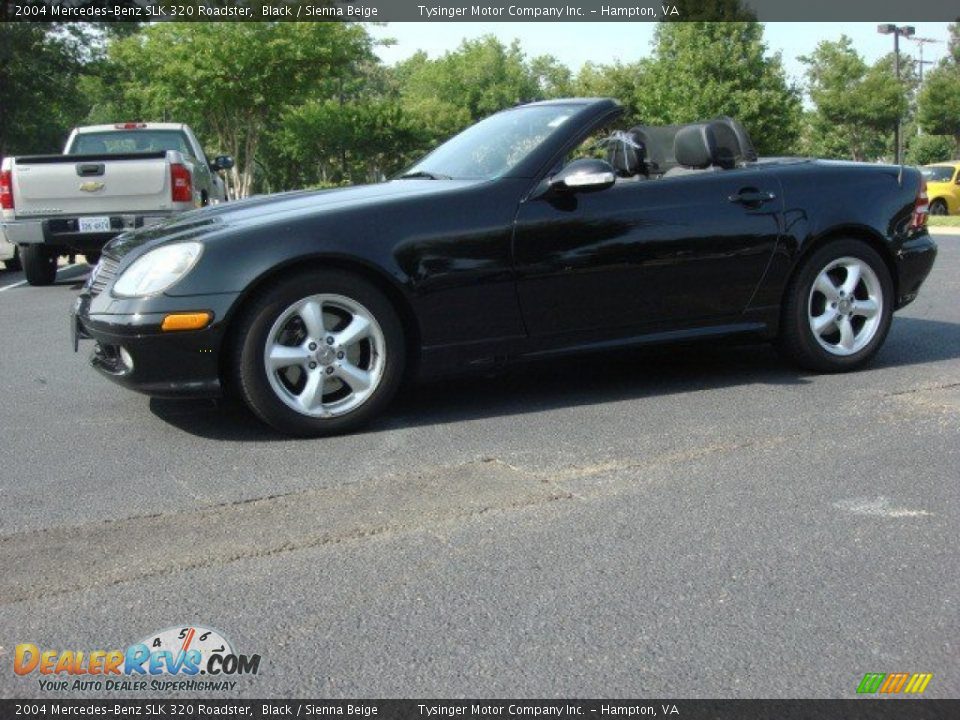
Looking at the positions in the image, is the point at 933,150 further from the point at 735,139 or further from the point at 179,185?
the point at 735,139

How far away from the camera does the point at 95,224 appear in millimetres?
11820

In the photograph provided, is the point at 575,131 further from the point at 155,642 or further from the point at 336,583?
the point at 155,642

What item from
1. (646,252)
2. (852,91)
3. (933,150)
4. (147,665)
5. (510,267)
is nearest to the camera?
(147,665)

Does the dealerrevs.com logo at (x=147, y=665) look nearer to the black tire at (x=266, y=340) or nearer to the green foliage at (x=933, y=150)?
the black tire at (x=266, y=340)

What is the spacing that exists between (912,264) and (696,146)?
138 cm

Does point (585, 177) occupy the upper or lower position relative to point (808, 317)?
upper

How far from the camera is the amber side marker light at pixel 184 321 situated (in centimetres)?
464

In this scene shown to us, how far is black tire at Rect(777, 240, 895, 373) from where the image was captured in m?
5.76

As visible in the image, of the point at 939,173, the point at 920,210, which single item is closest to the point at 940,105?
the point at 939,173

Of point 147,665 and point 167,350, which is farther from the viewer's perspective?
point 167,350

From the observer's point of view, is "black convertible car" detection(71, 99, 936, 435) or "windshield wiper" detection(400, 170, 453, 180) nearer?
"black convertible car" detection(71, 99, 936, 435)

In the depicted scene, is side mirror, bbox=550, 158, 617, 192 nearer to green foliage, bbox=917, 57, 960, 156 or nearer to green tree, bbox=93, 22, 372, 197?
green tree, bbox=93, 22, 372, 197

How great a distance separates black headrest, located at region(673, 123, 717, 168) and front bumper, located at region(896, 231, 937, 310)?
118 cm

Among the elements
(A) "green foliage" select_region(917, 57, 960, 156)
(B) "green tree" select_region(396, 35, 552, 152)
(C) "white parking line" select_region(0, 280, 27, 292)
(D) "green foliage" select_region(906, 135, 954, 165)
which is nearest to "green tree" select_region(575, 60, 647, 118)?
(A) "green foliage" select_region(917, 57, 960, 156)
